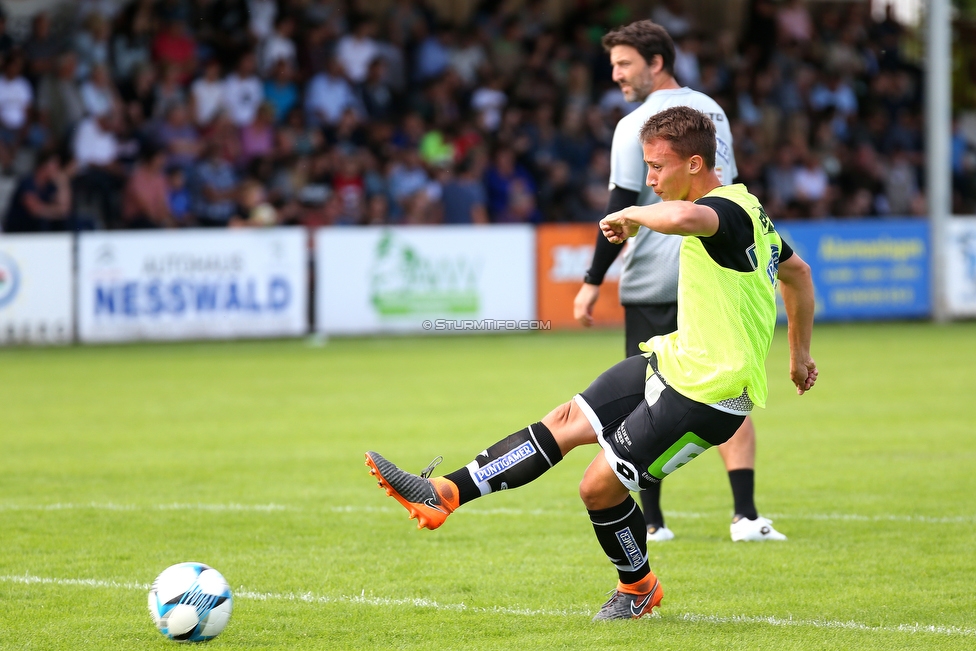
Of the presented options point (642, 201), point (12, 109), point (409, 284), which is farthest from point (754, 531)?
point (12, 109)

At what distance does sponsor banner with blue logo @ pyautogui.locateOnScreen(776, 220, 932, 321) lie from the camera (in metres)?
18.6

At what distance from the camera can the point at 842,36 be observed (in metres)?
26.3

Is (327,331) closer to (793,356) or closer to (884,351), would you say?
(884,351)

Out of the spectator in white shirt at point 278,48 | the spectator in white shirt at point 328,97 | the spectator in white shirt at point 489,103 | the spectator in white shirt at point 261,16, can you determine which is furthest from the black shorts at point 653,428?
the spectator in white shirt at point 261,16

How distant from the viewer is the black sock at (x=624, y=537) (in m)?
4.91

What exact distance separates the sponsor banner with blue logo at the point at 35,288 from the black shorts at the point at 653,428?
1272 cm

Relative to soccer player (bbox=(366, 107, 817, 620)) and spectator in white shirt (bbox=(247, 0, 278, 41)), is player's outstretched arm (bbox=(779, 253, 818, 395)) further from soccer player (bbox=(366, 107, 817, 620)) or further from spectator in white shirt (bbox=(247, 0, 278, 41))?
spectator in white shirt (bbox=(247, 0, 278, 41))

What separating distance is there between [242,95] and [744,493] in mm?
14982

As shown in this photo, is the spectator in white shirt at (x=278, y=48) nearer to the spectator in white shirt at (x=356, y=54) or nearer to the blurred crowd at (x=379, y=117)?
the blurred crowd at (x=379, y=117)

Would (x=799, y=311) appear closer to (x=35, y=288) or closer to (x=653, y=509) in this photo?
(x=653, y=509)

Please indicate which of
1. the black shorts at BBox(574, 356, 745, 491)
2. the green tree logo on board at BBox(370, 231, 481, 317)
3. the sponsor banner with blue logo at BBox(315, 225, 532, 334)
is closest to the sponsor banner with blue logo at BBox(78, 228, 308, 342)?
the sponsor banner with blue logo at BBox(315, 225, 532, 334)

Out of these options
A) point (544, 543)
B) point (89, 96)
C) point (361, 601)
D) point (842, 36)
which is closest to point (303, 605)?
point (361, 601)

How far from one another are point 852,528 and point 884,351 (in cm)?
909

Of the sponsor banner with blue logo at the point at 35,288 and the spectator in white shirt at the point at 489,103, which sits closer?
the sponsor banner with blue logo at the point at 35,288
